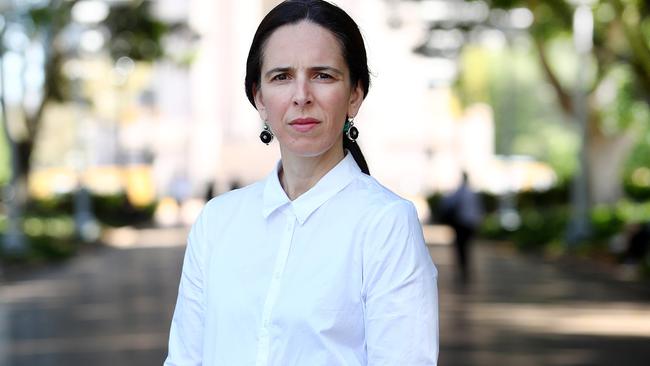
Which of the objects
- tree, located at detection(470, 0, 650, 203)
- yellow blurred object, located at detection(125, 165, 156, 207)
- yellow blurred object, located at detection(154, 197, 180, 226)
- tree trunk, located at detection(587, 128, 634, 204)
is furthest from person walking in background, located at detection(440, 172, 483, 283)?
yellow blurred object, located at detection(125, 165, 156, 207)

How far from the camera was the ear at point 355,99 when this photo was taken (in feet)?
9.97

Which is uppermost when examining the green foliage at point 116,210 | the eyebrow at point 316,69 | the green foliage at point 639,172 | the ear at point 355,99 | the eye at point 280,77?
the eyebrow at point 316,69

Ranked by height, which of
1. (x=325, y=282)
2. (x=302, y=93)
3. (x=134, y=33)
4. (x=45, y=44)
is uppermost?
(x=302, y=93)

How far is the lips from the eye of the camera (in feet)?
9.53

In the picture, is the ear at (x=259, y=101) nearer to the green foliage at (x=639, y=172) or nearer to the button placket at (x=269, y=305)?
the button placket at (x=269, y=305)

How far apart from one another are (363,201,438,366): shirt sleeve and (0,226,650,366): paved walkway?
31.5 ft

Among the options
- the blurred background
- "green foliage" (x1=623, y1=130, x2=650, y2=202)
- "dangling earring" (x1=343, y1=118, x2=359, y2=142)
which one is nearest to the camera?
"dangling earring" (x1=343, y1=118, x2=359, y2=142)

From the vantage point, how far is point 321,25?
291cm

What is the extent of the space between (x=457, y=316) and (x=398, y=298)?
14543mm

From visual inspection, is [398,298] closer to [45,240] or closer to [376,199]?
[376,199]

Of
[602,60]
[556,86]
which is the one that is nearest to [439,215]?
[602,60]

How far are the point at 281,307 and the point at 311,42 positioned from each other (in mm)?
522

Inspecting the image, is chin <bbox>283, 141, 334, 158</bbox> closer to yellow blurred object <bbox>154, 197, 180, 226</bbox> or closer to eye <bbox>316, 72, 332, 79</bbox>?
eye <bbox>316, 72, 332, 79</bbox>

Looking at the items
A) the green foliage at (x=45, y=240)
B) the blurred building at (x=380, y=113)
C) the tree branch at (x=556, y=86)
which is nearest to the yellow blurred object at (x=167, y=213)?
the blurred building at (x=380, y=113)
